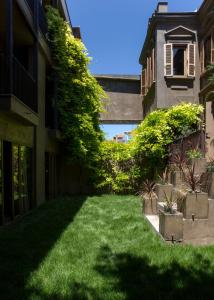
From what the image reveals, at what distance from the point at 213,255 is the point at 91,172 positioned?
40.3 ft

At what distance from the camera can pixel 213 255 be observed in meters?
6.71

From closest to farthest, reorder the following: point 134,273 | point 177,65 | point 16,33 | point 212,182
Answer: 1. point 134,273
2. point 212,182
3. point 16,33
4. point 177,65

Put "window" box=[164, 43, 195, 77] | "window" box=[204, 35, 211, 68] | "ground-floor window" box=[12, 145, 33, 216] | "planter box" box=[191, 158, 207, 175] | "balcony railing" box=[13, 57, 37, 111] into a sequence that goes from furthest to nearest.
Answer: "window" box=[164, 43, 195, 77] → "window" box=[204, 35, 211, 68] → "ground-floor window" box=[12, 145, 33, 216] → "balcony railing" box=[13, 57, 37, 111] → "planter box" box=[191, 158, 207, 175]

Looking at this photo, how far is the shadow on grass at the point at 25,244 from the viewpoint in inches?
206

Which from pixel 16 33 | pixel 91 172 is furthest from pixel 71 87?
pixel 16 33

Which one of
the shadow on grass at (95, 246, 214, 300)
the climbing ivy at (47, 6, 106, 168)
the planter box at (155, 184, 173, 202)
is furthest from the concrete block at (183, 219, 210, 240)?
the climbing ivy at (47, 6, 106, 168)

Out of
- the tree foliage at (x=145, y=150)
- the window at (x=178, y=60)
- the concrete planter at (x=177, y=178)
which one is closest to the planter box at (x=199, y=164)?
the concrete planter at (x=177, y=178)

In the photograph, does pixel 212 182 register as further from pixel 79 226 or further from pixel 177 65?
pixel 177 65

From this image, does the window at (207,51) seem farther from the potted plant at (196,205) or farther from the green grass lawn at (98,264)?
the potted plant at (196,205)

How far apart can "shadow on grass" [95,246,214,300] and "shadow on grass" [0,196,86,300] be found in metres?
1.03

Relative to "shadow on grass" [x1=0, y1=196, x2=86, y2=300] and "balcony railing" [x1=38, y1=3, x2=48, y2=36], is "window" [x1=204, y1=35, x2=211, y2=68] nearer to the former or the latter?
"balcony railing" [x1=38, y1=3, x2=48, y2=36]

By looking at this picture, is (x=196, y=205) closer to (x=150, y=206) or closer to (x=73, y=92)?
(x=150, y=206)

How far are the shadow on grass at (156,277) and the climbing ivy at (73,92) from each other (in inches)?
426

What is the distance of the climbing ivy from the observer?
53.6 ft
